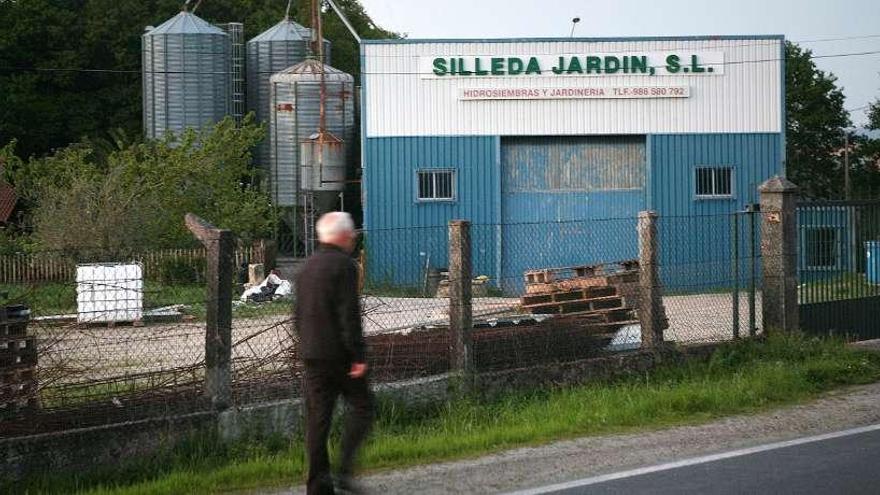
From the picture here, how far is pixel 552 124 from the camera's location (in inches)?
1373

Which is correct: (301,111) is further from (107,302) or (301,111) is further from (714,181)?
(107,302)

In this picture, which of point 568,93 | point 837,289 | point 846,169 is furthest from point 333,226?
point 846,169

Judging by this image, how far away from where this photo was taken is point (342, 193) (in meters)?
39.6

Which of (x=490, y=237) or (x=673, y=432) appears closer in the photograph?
(x=673, y=432)

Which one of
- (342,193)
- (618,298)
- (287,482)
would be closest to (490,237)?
(342,193)

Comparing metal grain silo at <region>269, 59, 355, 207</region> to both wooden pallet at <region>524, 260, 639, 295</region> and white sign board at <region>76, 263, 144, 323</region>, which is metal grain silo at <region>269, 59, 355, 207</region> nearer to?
wooden pallet at <region>524, 260, 639, 295</region>

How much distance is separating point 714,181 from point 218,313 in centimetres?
2743

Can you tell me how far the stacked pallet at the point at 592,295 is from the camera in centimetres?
1346

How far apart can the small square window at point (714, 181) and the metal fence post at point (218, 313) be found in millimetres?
26913

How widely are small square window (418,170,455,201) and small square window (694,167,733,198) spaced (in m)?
6.94

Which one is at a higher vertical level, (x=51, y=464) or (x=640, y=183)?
(x=640, y=183)

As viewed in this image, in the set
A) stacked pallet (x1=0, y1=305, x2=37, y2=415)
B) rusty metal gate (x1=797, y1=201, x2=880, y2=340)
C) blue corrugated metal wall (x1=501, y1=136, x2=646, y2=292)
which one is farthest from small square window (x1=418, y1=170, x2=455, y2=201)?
stacked pallet (x1=0, y1=305, x2=37, y2=415)

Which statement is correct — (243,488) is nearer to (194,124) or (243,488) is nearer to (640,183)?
(640,183)

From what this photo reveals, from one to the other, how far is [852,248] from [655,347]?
4.41m
